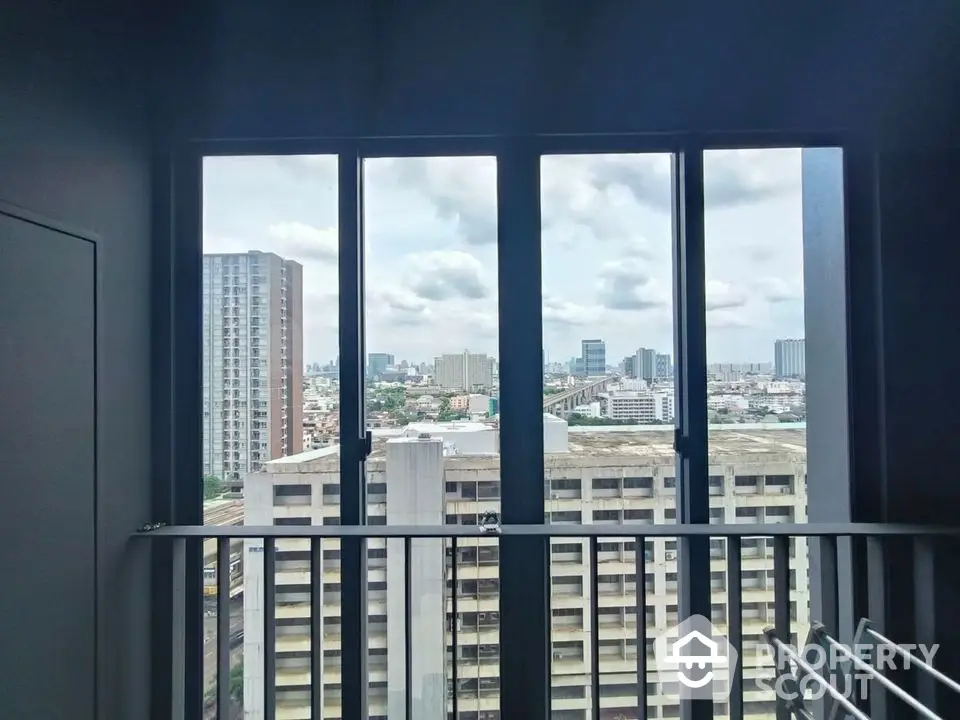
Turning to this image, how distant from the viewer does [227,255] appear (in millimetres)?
1805

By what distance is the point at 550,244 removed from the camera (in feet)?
5.83

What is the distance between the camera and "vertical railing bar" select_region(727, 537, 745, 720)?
1.62 m

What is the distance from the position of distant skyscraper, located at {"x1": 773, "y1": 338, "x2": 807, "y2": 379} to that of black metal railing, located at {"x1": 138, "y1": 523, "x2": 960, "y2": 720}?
1.73 feet

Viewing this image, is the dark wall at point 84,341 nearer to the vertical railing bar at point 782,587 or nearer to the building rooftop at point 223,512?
the building rooftop at point 223,512

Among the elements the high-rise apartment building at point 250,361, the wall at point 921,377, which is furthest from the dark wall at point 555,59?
the high-rise apartment building at point 250,361

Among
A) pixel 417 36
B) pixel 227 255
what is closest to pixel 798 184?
pixel 417 36

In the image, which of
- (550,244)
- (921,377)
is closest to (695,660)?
(921,377)

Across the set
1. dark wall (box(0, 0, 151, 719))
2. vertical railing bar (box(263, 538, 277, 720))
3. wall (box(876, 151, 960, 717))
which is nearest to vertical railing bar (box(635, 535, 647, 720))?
wall (box(876, 151, 960, 717))

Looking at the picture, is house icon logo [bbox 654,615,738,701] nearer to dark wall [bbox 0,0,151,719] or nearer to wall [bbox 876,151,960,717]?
wall [bbox 876,151,960,717]

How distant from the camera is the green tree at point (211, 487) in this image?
5.74 ft

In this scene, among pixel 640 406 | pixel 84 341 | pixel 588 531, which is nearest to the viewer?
pixel 84 341

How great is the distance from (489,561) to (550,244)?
114 cm

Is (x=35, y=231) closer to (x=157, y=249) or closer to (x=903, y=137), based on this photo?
(x=157, y=249)

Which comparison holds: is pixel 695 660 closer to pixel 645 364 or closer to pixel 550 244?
pixel 645 364
